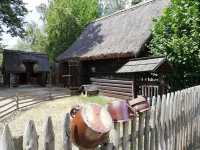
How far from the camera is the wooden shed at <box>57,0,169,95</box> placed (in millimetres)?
16750

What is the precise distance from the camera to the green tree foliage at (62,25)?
32719 mm

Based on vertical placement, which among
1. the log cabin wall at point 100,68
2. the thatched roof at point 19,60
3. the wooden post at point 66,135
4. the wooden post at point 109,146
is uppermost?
the thatched roof at point 19,60

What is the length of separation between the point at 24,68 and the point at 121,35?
16.6m

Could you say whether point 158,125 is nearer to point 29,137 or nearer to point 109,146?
point 109,146

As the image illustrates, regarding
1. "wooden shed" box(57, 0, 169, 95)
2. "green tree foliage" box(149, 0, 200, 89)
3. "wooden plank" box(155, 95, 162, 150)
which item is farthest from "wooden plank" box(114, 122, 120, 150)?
"wooden shed" box(57, 0, 169, 95)

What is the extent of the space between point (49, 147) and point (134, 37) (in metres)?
15.3

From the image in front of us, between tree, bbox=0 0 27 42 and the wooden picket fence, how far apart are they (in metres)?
27.0

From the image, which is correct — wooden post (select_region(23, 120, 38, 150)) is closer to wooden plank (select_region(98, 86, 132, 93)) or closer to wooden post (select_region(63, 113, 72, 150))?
wooden post (select_region(63, 113, 72, 150))

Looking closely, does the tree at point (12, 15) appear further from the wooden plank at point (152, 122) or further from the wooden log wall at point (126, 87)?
the wooden plank at point (152, 122)

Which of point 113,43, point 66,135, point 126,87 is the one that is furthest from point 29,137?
point 113,43

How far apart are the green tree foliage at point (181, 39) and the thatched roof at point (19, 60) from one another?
21.8 m

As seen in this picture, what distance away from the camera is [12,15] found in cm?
3050

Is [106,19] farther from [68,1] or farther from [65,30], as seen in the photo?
[68,1]

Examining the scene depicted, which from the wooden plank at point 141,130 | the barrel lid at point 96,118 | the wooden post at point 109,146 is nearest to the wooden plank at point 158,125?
the wooden plank at point 141,130
